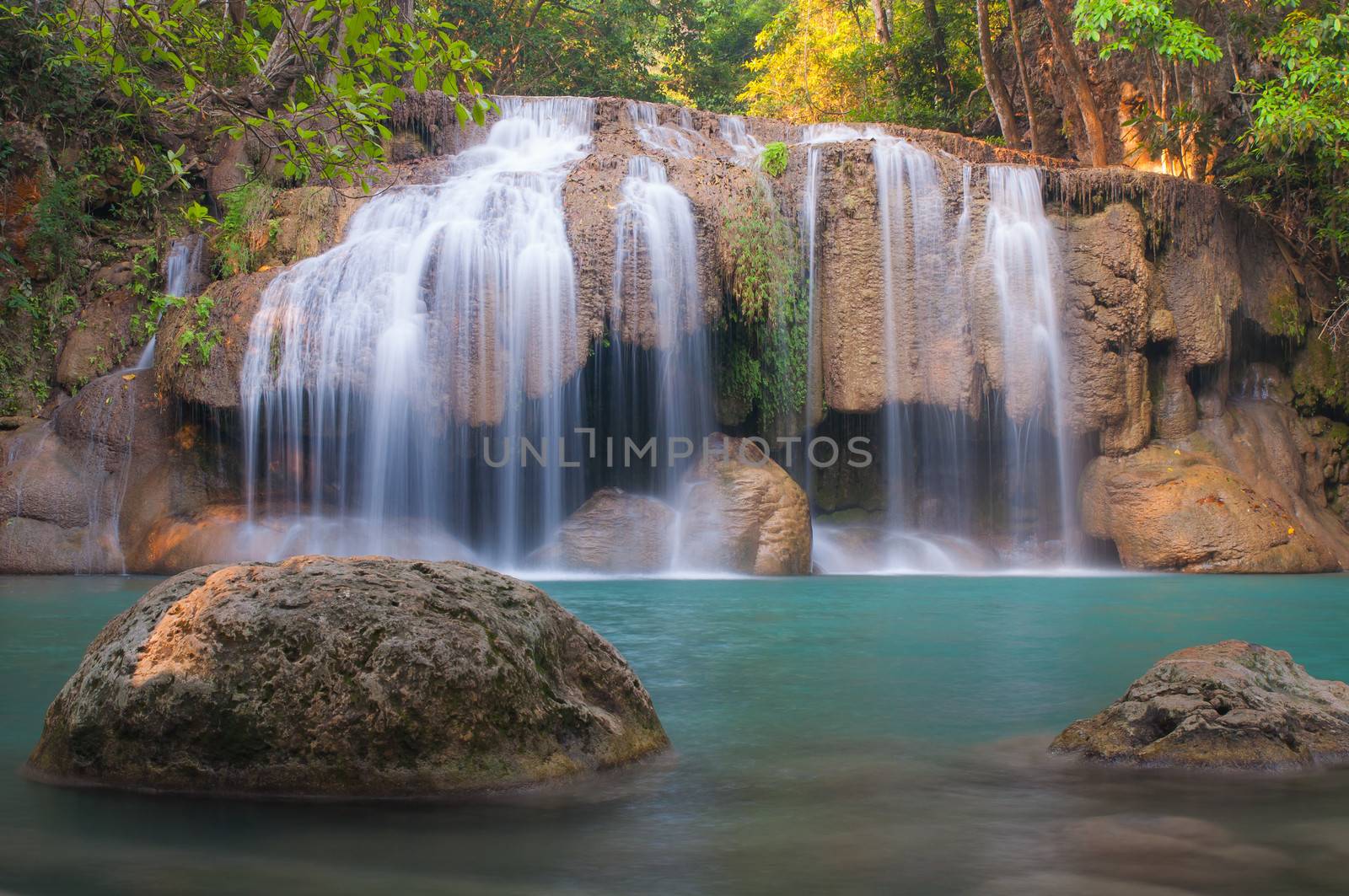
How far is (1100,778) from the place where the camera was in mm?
4082

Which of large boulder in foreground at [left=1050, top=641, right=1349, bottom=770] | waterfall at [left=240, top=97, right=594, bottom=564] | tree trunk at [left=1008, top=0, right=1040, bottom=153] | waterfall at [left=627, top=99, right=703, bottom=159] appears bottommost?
large boulder in foreground at [left=1050, top=641, right=1349, bottom=770]

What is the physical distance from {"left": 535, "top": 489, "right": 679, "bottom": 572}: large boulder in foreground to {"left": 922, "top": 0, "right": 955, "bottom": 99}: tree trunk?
16.4 meters

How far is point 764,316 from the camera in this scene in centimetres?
1497

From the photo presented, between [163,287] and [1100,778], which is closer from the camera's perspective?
[1100,778]

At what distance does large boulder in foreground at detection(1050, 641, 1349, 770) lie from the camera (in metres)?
4.15

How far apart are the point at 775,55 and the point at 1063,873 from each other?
32676mm

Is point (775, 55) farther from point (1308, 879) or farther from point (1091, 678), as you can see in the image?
point (1308, 879)

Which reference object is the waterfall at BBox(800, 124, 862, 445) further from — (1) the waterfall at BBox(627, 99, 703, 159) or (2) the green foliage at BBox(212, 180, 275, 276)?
(2) the green foliage at BBox(212, 180, 275, 276)

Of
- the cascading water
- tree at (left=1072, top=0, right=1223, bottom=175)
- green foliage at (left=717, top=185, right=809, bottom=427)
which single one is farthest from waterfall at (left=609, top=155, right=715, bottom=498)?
tree at (left=1072, top=0, right=1223, bottom=175)

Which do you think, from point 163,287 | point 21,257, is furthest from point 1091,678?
point 21,257

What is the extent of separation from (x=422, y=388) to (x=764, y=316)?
4579mm

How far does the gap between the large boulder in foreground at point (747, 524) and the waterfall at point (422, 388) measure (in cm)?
172

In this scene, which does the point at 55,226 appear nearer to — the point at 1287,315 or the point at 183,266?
the point at 183,266

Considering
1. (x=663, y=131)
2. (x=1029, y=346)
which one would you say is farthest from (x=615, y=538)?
(x=663, y=131)
